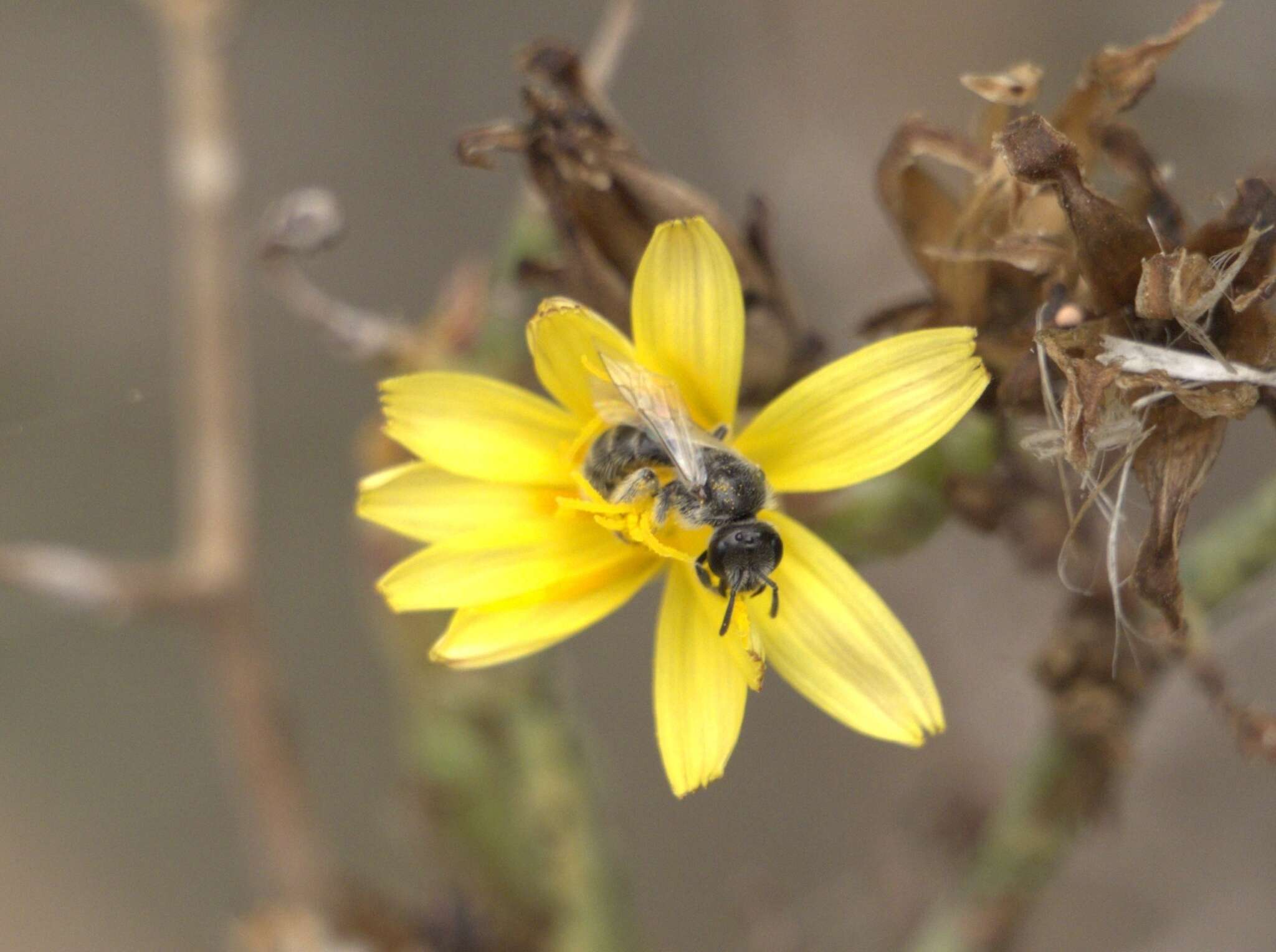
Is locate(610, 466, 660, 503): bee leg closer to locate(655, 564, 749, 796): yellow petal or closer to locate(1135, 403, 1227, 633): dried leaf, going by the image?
locate(655, 564, 749, 796): yellow petal

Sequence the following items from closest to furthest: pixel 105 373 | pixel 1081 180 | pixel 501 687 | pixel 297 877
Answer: pixel 1081 180 → pixel 501 687 → pixel 297 877 → pixel 105 373

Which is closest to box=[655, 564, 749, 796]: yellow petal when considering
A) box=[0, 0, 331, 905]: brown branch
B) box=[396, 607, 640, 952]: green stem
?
box=[396, 607, 640, 952]: green stem

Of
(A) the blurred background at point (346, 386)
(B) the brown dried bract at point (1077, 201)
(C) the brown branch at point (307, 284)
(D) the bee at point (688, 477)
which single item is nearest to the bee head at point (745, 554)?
(D) the bee at point (688, 477)

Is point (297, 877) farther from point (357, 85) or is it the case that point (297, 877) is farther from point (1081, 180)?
point (357, 85)

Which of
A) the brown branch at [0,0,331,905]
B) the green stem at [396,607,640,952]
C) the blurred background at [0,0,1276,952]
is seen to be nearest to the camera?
the green stem at [396,607,640,952]

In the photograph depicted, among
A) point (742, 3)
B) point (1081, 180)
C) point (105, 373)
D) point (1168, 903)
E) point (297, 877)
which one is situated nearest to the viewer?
point (1081, 180)

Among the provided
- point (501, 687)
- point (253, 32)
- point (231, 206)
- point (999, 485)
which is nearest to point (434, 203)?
point (253, 32)

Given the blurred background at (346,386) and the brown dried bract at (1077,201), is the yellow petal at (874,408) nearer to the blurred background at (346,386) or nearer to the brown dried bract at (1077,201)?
the brown dried bract at (1077,201)
